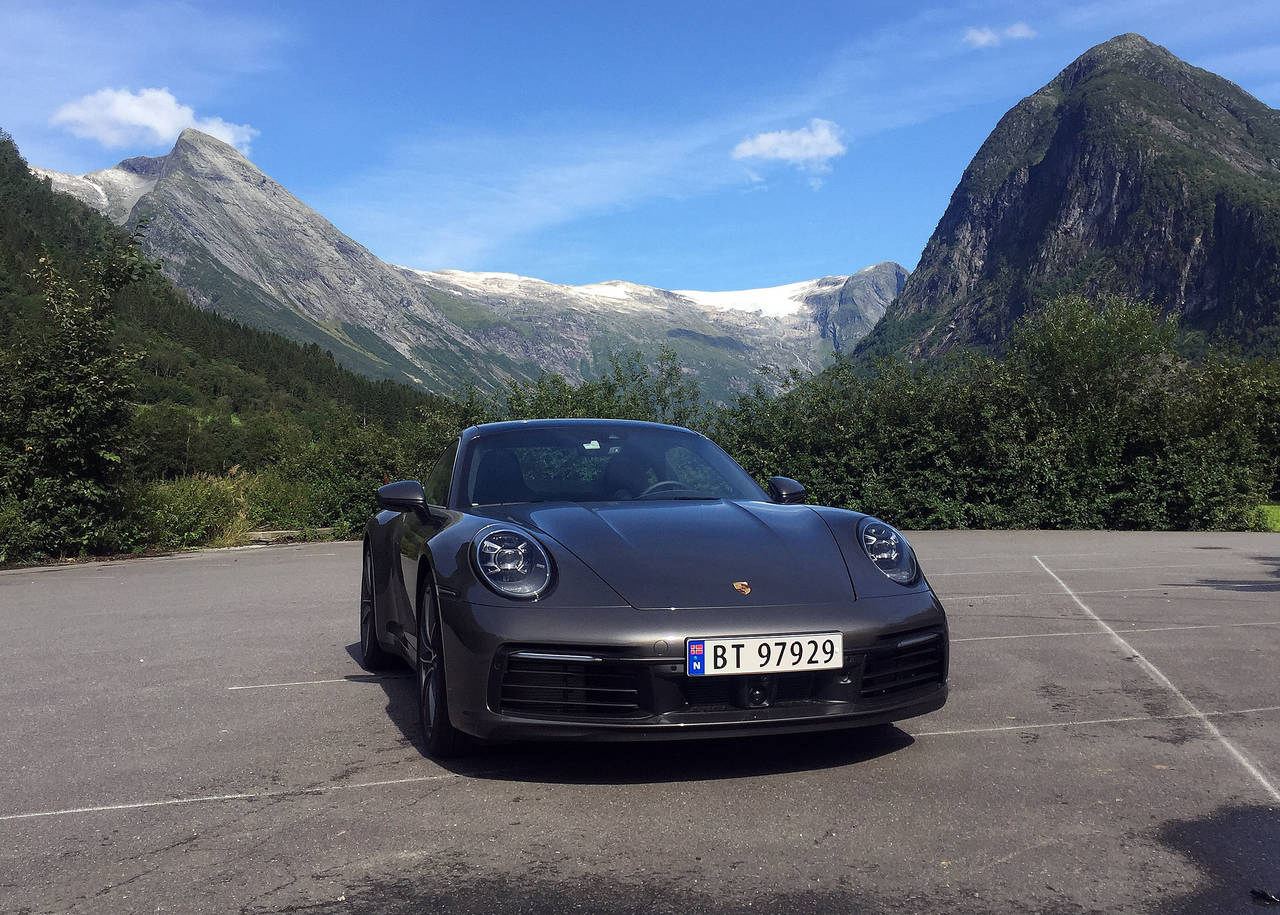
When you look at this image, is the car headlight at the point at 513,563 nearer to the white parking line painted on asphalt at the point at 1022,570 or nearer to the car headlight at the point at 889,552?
the car headlight at the point at 889,552

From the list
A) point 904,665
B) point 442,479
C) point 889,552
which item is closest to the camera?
point 904,665

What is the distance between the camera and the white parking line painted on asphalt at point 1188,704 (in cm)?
395

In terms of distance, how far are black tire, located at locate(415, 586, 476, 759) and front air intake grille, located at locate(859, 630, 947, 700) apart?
1.59 metres

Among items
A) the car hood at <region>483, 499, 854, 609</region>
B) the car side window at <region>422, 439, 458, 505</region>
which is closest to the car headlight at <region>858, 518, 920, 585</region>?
the car hood at <region>483, 499, 854, 609</region>

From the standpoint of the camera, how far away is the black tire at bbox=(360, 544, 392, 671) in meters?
6.47

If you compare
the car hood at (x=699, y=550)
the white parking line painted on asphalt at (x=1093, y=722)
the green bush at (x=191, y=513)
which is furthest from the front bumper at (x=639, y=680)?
the green bush at (x=191, y=513)

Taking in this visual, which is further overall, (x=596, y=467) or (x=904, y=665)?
(x=596, y=467)

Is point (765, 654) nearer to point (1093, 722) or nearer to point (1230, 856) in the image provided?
point (1230, 856)

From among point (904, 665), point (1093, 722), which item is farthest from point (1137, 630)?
point (904, 665)

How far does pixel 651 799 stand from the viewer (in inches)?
152

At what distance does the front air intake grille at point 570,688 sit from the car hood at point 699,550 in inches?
11.3

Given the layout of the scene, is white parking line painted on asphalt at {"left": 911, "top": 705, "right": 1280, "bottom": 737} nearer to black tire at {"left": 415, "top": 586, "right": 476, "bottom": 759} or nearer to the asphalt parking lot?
the asphalt parking lot

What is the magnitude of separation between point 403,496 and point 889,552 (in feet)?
7.38

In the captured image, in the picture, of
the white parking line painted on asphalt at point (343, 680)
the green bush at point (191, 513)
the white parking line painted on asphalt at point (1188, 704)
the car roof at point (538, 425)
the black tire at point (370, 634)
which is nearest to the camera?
the white parking line painted on asphalt at point (1188, 704)
